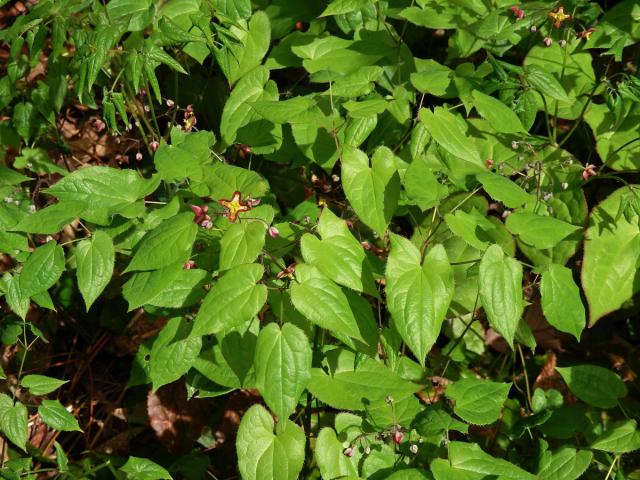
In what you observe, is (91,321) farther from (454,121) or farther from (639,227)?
(639,227)

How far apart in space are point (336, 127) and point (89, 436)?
1.76 meters

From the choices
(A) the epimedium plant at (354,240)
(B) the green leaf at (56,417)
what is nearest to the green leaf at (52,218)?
(A) the epimedium plant at (354,240)

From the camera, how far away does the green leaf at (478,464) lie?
1981mm

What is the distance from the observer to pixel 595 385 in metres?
2.38

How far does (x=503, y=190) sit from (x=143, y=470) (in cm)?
142

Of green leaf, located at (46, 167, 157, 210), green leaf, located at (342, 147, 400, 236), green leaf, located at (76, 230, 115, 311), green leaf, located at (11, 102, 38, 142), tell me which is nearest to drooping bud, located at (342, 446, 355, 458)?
green leaf, located at (342, 147, 400, 236)

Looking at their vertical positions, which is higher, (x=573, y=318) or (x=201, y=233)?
(x=201, y=233)

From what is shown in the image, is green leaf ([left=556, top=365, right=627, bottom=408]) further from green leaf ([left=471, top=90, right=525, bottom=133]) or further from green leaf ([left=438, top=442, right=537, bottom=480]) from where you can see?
green leaf ([left=471, top=90, right=525, bottom=133])

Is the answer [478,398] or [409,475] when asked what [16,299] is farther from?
[478,398]

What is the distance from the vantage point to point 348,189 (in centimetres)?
203

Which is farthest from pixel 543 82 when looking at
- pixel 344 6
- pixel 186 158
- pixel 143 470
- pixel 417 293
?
pixel 143 470

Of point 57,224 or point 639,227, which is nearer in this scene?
point 57,224

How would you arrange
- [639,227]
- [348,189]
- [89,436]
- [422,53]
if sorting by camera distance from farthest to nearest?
[422,53] < [89,436] < [639,227] < [348,189]

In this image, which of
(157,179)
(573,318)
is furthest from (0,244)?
(573,318)
